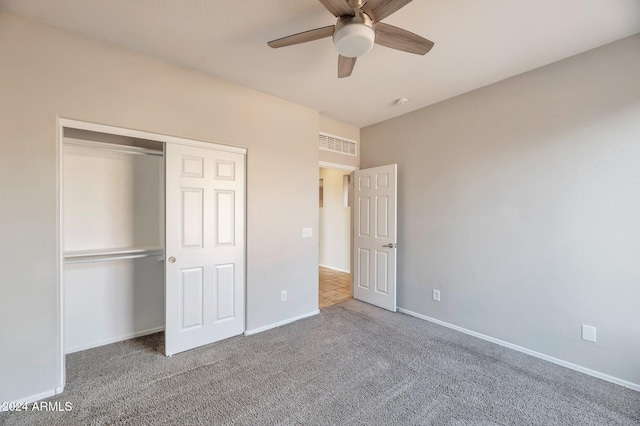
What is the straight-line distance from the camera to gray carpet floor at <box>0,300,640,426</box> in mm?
1752

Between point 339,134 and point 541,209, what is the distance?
2.66 metres

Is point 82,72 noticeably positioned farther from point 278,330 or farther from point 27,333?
point 278,330

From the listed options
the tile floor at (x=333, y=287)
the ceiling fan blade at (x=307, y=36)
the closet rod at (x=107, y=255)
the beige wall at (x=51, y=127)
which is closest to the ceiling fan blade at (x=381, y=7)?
the ceiling fan blade at (x=307, y=36)

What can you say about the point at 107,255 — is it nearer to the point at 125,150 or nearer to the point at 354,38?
the point at 125,150

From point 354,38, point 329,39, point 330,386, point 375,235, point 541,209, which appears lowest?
point 330,386

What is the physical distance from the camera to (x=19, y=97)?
185cm

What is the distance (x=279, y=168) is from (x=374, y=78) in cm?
146

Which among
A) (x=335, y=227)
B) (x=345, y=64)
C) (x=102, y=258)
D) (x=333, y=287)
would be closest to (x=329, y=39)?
A: (x=345, y=64)

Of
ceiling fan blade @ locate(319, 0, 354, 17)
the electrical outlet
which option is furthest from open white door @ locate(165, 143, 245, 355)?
the electrical outlet

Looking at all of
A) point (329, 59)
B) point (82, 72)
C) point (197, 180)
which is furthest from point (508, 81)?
point (82, 72)

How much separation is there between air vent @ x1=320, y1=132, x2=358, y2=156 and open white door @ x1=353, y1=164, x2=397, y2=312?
38cm

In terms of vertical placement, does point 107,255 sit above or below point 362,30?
below

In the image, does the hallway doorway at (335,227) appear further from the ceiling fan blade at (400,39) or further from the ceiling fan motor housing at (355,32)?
the ceiling fan motor housing at (355,32)

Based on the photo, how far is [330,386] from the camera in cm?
206
